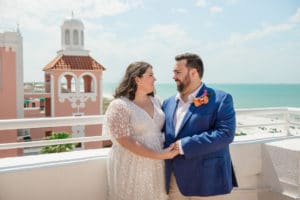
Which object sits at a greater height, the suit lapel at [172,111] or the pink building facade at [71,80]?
the pink building facade at [71,80]

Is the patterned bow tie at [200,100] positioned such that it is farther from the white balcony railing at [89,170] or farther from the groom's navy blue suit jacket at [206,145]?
the white balcony railing at [89,170]

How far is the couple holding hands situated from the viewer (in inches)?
80.6

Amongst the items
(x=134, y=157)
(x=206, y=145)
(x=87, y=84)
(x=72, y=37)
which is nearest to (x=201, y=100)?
(x=206, y=145)

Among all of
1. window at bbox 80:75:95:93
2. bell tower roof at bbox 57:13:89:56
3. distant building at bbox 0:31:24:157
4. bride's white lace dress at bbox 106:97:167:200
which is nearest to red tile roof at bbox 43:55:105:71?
bell tower roof at bbox 57:13:89:56

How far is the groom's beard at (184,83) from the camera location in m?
2.11

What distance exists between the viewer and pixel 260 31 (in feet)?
247

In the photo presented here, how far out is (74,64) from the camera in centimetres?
2567

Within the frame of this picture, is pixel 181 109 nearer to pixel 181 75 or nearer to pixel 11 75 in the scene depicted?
pixel 181 75

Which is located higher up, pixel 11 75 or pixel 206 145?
pixel 11 75

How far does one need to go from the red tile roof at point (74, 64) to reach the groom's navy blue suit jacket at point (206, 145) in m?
23.8

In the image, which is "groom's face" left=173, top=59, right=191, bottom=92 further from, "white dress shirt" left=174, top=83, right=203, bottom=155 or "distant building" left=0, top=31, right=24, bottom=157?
"distant building" left=0, top=31, right=24, bottom=157

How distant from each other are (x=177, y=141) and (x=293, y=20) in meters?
60.9

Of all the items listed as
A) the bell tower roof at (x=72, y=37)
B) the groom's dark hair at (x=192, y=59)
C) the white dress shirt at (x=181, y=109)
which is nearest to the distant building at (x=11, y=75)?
the bell tower roof at (x=72, y=37)

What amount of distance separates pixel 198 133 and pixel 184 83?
0.30 m
